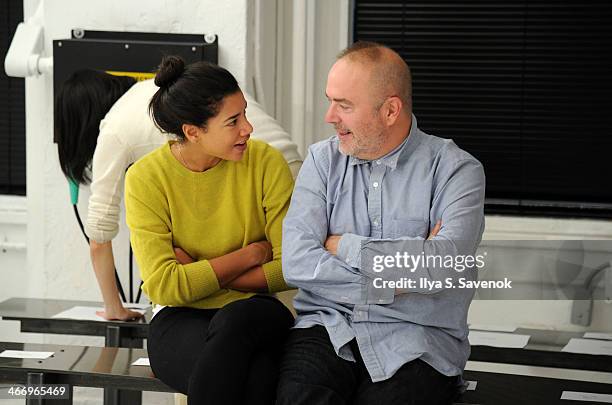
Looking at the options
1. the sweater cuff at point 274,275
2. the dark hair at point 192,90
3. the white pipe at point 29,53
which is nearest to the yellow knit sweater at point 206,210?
the sweater cuff at point 274,275

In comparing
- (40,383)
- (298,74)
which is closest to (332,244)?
(40,383)

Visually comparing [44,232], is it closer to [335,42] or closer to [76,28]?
[76,28]

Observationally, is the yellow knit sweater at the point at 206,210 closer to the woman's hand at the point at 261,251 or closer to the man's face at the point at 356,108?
the woman's hand at the point at 261,251

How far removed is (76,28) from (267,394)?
5.31 feet

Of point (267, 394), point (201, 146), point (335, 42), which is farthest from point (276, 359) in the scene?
point (335, 42)

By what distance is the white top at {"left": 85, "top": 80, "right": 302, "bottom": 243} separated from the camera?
246cm

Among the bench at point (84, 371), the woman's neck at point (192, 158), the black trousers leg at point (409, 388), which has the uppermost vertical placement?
the woman's neck at point (192, 158)

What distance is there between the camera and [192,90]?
2129mm

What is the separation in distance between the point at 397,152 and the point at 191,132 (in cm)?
46

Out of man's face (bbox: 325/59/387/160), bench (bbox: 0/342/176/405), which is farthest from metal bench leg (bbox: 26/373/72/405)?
man's face (bbox: 325/59/387/160)

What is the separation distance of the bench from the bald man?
0.39 metres

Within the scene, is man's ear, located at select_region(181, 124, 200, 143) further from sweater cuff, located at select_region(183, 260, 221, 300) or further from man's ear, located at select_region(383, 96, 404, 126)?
man's ear, located at select_region(383, 96, 404, 126)

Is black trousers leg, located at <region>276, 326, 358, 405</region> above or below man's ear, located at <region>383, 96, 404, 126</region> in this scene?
below

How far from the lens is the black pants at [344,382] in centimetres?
187
